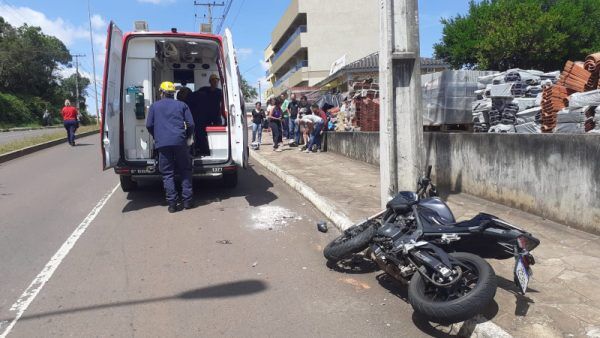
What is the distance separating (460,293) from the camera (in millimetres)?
3578

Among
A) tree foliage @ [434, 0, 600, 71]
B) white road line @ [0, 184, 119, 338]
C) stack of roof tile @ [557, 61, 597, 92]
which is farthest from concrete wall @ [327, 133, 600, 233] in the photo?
tree foliage @ [434, 0, 600, 71]

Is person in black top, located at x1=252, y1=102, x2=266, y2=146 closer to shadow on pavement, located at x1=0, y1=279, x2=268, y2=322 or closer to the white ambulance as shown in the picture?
the white ambulance

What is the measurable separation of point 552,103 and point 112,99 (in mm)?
6593

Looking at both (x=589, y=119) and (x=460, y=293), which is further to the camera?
(x=589, y=119)

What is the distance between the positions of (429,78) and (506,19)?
25.9 m

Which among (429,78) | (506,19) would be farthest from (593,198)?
(506,19)

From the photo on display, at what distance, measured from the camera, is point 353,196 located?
803 centimetres

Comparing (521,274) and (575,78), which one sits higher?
(575,78)

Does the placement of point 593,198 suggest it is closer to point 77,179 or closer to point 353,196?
point 353,196

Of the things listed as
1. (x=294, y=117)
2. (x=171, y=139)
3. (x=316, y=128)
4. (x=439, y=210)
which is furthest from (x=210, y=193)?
(x=294, y=117)

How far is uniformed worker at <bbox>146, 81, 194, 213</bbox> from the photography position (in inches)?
291

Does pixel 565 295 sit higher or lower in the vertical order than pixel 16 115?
A: lower

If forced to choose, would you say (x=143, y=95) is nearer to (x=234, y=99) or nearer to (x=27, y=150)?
(x=234, y=99)

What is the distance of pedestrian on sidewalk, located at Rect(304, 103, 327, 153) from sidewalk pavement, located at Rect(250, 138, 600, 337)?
18.2 ft
